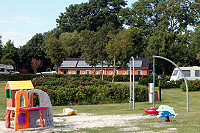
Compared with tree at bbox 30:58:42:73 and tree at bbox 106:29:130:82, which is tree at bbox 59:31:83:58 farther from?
tree at bbox 106:29:130:82

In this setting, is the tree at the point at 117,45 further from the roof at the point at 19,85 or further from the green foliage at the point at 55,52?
the roof at the point at 19,85

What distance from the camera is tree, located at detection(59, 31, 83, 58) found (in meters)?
68.2

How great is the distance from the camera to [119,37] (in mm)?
40656

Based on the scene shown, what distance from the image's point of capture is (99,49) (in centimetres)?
4259

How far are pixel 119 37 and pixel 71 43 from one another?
29.6 meters

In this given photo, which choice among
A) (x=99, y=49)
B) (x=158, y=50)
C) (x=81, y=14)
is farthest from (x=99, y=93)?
(x=81, y=14)

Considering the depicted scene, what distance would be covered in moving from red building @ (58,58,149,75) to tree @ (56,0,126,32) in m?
15.4

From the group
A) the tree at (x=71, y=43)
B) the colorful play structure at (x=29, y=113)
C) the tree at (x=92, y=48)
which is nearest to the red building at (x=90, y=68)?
the tree at (x=71, y=43)

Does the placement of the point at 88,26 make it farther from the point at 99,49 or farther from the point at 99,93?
the point at 99,93

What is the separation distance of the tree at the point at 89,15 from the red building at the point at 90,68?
1539 cm

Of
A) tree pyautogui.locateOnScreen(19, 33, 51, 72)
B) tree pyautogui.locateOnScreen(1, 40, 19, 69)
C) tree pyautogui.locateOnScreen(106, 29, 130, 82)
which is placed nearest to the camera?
tree pyautogui.locateOnScreen(106, 29, 130, 82)

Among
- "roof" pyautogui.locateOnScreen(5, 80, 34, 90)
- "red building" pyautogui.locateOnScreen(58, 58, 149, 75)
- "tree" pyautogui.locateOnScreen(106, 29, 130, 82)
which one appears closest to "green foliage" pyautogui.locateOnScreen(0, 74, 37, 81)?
"red building" pyautogui.locateOnScreen(58, 58, 149, 75)

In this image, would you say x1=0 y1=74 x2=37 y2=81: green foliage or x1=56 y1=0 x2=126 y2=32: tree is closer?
x1=0 y1=74 x2=37 y2=81: green foliage

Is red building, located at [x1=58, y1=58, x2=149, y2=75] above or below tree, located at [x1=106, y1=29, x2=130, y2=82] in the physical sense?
below
